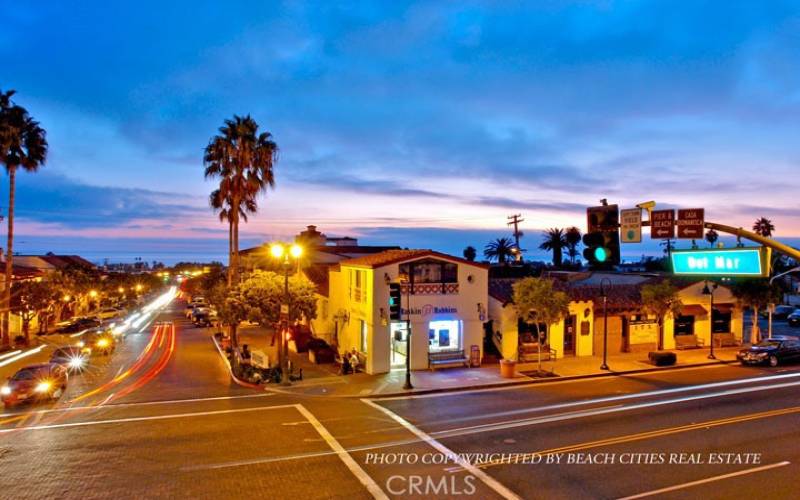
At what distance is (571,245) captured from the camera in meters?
89.3

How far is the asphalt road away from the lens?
1118cm

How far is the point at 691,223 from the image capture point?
9.02 metres

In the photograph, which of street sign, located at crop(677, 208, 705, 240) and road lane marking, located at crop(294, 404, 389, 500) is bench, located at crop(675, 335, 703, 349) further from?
street sign, located at crop(677, 208, 705, 240)

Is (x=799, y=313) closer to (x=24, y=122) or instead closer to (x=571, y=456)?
(x=571, y=456)

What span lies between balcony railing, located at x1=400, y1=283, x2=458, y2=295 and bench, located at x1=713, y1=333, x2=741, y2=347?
17936 mm

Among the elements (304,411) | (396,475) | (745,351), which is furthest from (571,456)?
(745,351)

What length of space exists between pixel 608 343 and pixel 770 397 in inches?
412

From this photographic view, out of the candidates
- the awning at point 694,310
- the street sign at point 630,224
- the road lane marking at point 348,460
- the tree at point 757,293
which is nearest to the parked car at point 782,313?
the tree at point 757,293

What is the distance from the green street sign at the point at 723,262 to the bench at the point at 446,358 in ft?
54.5

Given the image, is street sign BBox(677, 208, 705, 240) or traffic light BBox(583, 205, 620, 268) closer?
traffic light BBox(583, 205, 620, 268)

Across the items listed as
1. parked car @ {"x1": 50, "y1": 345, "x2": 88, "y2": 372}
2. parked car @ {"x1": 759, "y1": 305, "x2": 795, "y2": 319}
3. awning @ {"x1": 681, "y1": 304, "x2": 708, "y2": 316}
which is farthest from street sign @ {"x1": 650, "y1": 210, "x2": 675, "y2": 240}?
parked car @ {"x1": 759, "y1": 305, "x2": 795, "y2": 319}

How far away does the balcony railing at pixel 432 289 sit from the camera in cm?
2569

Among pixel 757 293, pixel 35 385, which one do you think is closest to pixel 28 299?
pixel 35 385

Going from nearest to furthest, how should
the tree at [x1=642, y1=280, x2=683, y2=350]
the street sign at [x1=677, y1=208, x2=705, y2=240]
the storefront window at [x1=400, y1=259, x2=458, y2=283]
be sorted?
1. the street sign at [x1=677, y1=208, x2=705, y2=240]
2. the storefront window at [x1=400, y1=259, x2=458, y2=283]
3. the tree at [x1=642, y1=280, x2=683, y2=350]
